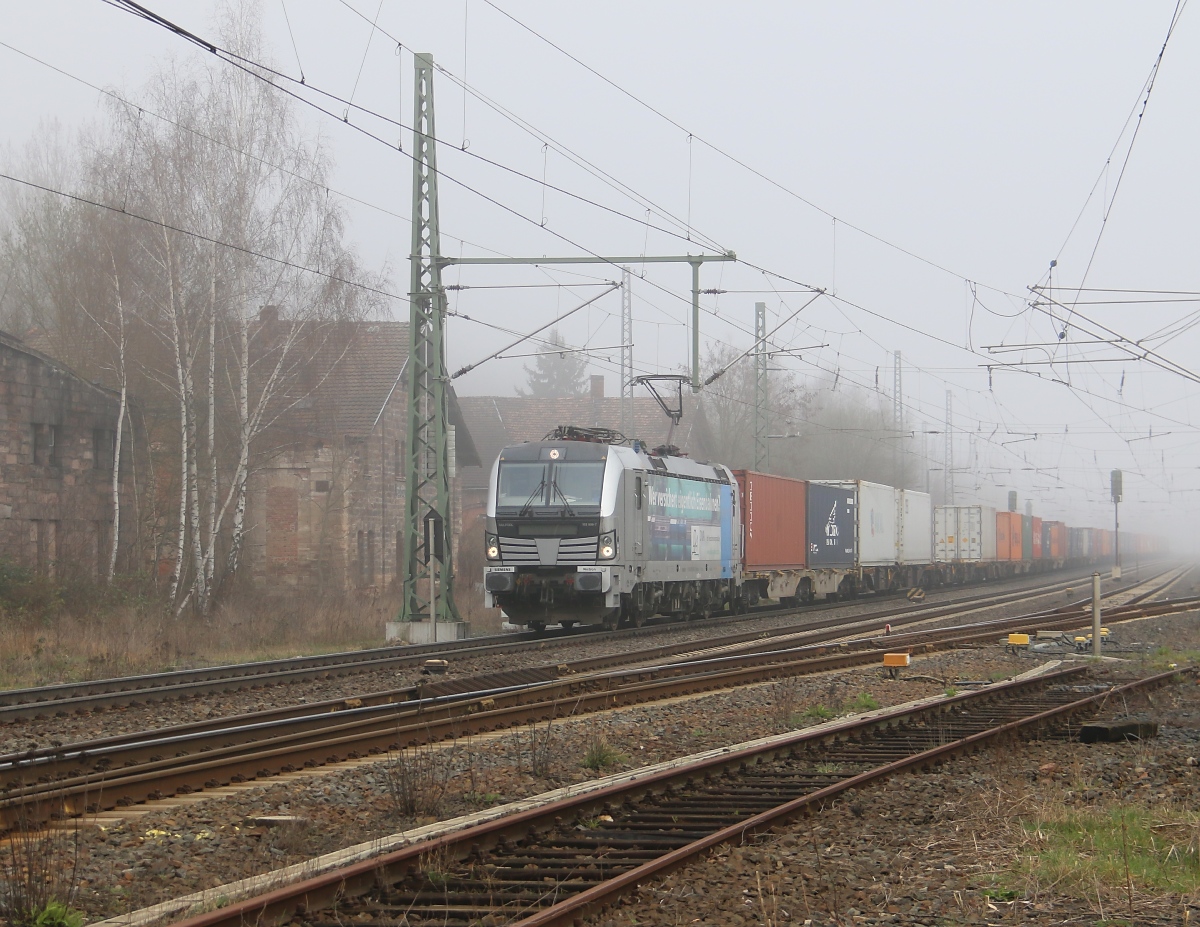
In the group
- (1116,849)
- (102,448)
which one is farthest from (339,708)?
(102,448)

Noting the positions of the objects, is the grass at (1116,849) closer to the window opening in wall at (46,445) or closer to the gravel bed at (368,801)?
the gravel bed at (368,801)

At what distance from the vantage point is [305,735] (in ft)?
33.6

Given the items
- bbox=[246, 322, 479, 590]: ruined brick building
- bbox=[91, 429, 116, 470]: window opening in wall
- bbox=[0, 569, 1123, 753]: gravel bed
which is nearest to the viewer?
bbox=[0, 569, 1123, 753]: gravel bed

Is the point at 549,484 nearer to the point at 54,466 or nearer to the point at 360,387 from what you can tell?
the point at 54,466

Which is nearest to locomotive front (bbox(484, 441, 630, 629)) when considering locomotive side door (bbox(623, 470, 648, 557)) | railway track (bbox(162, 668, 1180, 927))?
locomotive side door (bbox(623, 470, 648, 557))

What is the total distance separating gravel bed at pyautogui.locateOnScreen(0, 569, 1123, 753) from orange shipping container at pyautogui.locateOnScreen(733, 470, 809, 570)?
557 cm

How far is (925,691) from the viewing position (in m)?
15.1

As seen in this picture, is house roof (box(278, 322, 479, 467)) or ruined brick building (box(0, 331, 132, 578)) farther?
house roof (box(278, 322, 479, 467))

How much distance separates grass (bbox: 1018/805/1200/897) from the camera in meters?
6.12

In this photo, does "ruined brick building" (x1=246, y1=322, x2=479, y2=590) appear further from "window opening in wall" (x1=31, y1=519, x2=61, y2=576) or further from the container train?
the container train

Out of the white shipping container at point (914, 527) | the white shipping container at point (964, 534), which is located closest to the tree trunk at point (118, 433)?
the white shipping container at point (914, 527)

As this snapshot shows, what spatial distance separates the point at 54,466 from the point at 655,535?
13.7 metres

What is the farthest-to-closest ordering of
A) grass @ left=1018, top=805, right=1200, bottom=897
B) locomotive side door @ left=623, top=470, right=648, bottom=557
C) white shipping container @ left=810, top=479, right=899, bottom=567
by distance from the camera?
white shipping container @ left=810, top=479, right=899, bottom=567, locomotive side door @ left=623, top=470, right=648, bottom=557, grass @ left=1018, top=805, right=1200, bottom=897

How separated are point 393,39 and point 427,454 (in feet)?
26.0
